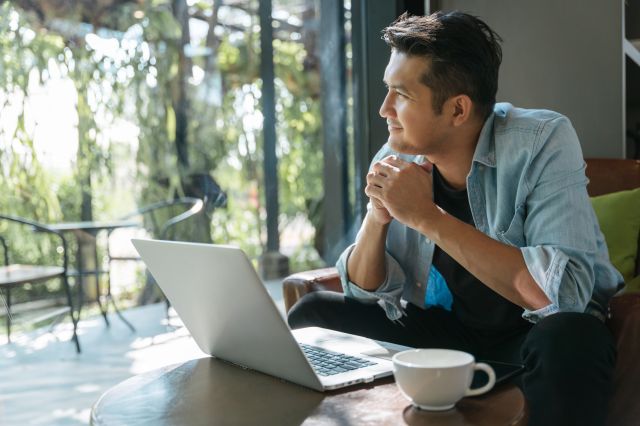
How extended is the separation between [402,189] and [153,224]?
4.17 ft

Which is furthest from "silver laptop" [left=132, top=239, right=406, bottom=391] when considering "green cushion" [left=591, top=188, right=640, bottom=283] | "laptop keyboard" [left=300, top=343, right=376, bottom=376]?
"green cushion" [left=591, top=188, right=640, bottom=283]

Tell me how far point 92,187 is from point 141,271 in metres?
0.37

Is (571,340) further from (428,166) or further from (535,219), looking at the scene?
(428,166)

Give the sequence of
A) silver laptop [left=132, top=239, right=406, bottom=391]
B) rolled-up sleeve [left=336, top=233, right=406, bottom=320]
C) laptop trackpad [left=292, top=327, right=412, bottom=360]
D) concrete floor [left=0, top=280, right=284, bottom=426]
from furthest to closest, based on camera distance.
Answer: concrete floor [left=0, top=280, right=284, bottom=426] < rolled-up sleeve [left=336, top=233, right=406, bottom=320] < laptop trackpad [left=292, top=327, right=412, bottom=360] < silver laptop [left=132, top=239, right=406, bottom=391]

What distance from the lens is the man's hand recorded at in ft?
5.01

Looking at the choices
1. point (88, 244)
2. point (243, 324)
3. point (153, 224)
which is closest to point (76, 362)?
point (88, 244)

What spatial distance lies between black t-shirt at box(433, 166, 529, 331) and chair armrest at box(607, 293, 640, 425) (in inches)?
10.7

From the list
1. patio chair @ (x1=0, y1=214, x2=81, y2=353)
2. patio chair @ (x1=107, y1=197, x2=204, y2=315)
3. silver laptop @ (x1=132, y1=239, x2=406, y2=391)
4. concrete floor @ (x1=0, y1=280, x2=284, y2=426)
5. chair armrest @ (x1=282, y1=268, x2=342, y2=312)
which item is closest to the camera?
silver laptop @ (x1=132, y1=239, x2=406, y2=391)

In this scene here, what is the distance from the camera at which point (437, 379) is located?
37.9 inches

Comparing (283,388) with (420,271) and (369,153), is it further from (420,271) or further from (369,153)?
(369,153)

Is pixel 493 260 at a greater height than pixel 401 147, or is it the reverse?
pixel 401 147

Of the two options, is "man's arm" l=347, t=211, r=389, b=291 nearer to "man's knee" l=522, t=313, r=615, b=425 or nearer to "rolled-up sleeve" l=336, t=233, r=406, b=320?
"rolled-up sleeve" l=336, t=233, r=406, b=320

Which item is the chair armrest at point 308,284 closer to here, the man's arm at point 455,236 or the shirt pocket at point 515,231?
the man's arm at point 455,236

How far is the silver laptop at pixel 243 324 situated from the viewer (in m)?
1.11
